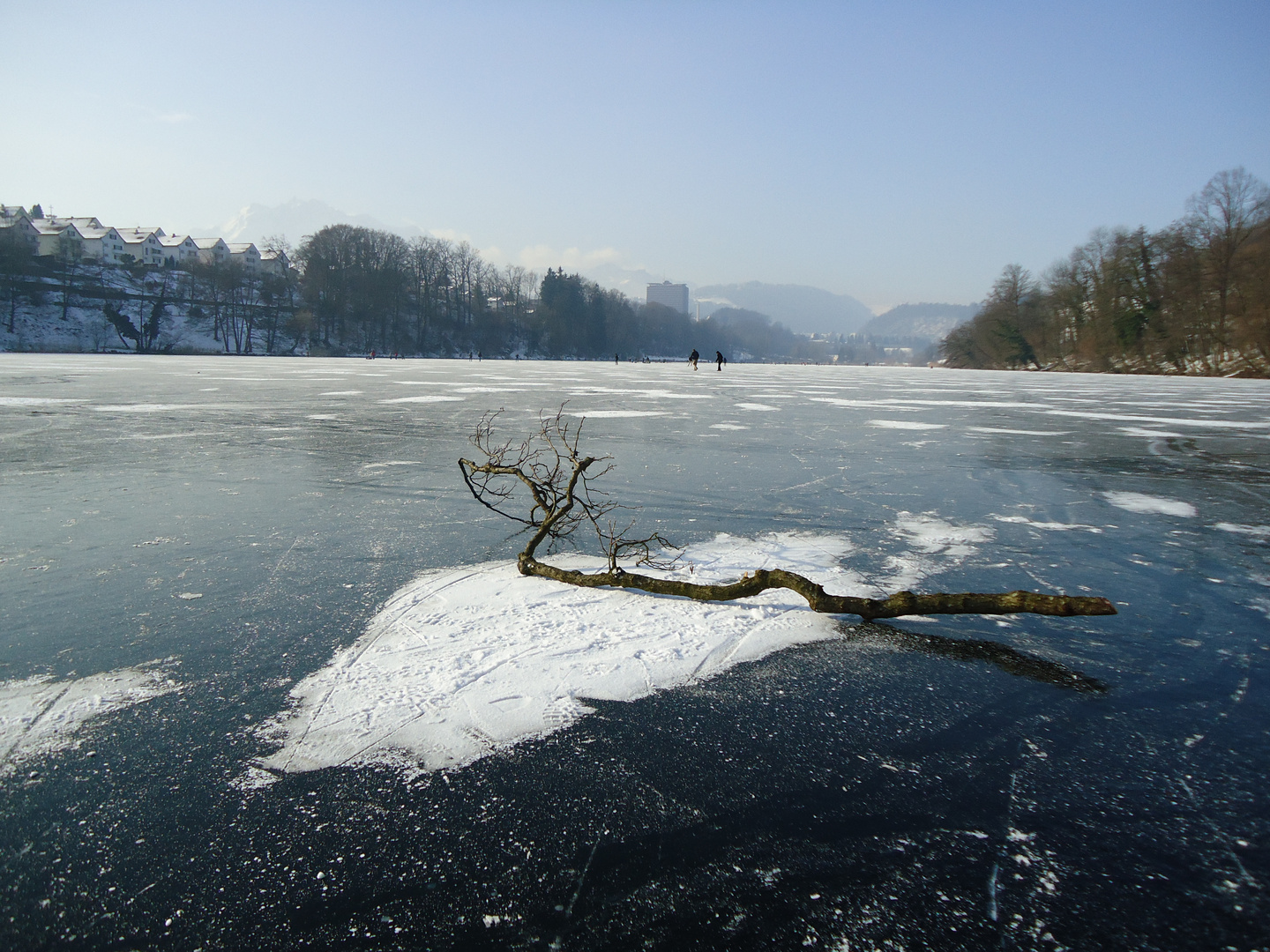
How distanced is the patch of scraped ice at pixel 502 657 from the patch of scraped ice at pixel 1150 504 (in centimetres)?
384

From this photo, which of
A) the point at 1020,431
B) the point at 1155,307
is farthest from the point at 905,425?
the point at 1155,307

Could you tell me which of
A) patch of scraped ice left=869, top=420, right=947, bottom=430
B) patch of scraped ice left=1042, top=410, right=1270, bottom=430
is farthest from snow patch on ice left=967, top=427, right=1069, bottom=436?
patch of scraped ice left=1042, top=410, right=1270, bottom=430

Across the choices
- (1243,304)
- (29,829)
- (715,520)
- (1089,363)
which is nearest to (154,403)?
(715,520)

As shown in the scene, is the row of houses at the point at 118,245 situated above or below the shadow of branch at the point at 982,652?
above

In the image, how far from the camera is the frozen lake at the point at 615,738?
67.4 inches

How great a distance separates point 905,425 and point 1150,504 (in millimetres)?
6836

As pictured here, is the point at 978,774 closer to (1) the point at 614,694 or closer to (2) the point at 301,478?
(1) the point at 614,694

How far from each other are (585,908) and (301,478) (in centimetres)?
628

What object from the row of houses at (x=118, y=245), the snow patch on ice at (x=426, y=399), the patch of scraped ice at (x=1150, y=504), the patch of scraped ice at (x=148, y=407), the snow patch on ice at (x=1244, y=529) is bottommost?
the snow patch on ice at (x=1244, y=529)

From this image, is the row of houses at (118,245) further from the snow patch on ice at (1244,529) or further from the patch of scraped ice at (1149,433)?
the snow patch on ice at (1244,529)

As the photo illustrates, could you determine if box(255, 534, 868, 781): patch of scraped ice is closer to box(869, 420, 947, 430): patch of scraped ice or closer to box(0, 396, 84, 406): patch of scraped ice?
box(869, 420, 947, 430): patch of scraped ice

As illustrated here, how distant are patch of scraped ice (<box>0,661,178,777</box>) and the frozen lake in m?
0.02

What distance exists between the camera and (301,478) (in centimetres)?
692

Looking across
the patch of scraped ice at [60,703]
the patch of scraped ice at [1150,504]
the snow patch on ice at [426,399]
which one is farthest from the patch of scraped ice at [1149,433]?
the patch of scraped ice at [60,703]
